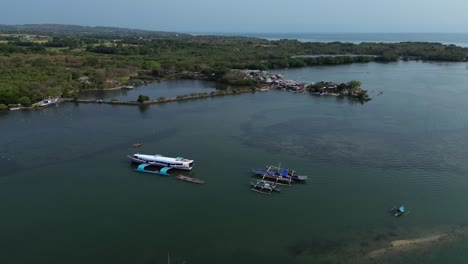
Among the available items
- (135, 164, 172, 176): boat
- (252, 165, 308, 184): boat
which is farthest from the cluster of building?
(135, 164, 172, 176): boat

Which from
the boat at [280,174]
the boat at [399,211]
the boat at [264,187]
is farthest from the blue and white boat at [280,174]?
the boat at [399,211]

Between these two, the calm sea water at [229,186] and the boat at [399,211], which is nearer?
the calm sea water at [229,186]

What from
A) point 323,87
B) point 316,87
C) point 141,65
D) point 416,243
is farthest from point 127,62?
point 416,243

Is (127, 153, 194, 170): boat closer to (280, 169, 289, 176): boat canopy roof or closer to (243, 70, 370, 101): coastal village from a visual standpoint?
(280, 169, 289, 176): boat canopy roof

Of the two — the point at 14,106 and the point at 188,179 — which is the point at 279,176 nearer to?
the point at 188,179

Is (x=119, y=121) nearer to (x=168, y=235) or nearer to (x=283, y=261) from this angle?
(x=168, y=235)

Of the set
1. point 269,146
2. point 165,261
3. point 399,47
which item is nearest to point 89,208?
point 165,261

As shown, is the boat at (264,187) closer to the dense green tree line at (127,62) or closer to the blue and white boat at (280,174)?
the blue and white boat at (280,174)
